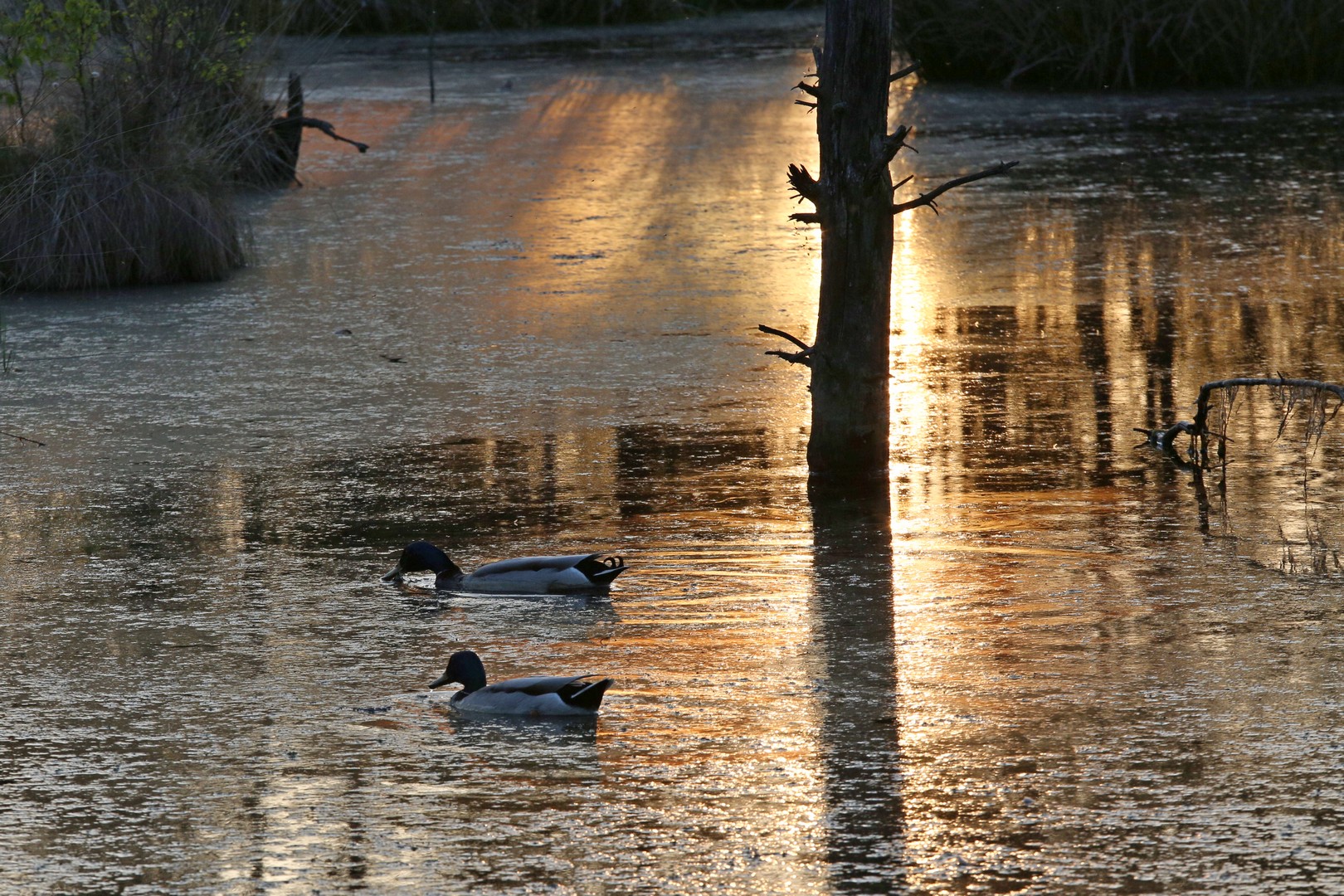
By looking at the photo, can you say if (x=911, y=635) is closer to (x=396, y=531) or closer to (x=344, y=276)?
(x=396, y=531)

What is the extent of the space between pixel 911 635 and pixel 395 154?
11.1m

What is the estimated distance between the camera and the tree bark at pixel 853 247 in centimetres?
645

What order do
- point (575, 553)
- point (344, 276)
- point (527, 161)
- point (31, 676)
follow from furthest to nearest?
point (527, 161) → point (344, 276) → point (575, 553) → point (31, 676)

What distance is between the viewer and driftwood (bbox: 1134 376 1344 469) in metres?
6.62

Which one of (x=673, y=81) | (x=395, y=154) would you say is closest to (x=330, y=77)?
(x=673, y=81)

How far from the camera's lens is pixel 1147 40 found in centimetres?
1881

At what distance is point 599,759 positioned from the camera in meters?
4.27

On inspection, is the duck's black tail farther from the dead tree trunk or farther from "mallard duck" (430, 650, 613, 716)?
the dead tree trunk

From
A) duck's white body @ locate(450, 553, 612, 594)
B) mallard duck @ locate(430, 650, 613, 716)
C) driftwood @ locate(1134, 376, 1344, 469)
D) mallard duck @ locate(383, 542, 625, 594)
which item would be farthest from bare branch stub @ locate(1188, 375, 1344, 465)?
mallard duck @ locate(430, 650, 613, 716)

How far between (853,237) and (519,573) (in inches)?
74.7

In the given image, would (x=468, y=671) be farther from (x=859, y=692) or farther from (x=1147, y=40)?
(x=1147, y=40)

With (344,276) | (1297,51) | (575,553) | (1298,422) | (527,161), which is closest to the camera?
(575,553)

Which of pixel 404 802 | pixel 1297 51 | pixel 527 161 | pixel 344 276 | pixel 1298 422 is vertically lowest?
pixel 404 802

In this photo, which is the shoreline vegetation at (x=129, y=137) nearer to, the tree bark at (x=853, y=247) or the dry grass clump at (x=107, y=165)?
the dry grass clump at (x=107, y=165)
